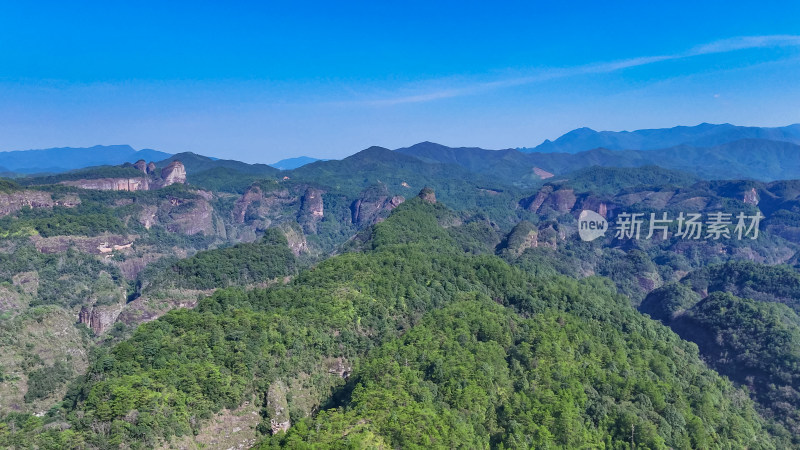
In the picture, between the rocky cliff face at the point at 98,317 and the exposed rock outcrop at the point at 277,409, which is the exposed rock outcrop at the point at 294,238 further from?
the exposed rock outcrop at the point at 277,409

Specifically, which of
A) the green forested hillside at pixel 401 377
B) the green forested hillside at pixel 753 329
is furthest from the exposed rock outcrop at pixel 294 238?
the green forested hillside at pixel 753 329

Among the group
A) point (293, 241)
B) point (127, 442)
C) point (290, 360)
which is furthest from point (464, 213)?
point (127, 442)

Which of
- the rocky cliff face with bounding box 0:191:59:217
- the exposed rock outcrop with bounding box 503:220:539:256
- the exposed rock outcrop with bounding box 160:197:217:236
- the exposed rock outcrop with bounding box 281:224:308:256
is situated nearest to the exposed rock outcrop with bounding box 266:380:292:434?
the exposed rock outcrop with bounding box 503:220:539:256

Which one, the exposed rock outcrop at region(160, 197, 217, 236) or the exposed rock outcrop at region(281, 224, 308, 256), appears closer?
the exposed rock outcrop at region(281, 224, 308, 256)

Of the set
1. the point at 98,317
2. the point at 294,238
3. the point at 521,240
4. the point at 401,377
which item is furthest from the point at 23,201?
the point at 401,377

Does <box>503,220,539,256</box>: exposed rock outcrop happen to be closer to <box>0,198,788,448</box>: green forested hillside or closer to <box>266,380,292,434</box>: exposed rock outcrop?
<box>0,198,788,448</box>: green forested hillside

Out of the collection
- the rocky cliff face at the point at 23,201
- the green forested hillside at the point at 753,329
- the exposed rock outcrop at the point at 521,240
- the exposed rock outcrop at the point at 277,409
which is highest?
the rocky cliff face at the point at 23,201

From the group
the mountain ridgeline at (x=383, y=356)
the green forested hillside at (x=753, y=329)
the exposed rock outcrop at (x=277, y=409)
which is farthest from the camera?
the green forested hillside at (x=753, y=329)

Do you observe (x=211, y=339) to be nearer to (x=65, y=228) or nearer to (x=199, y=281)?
(x=199, y=281)
